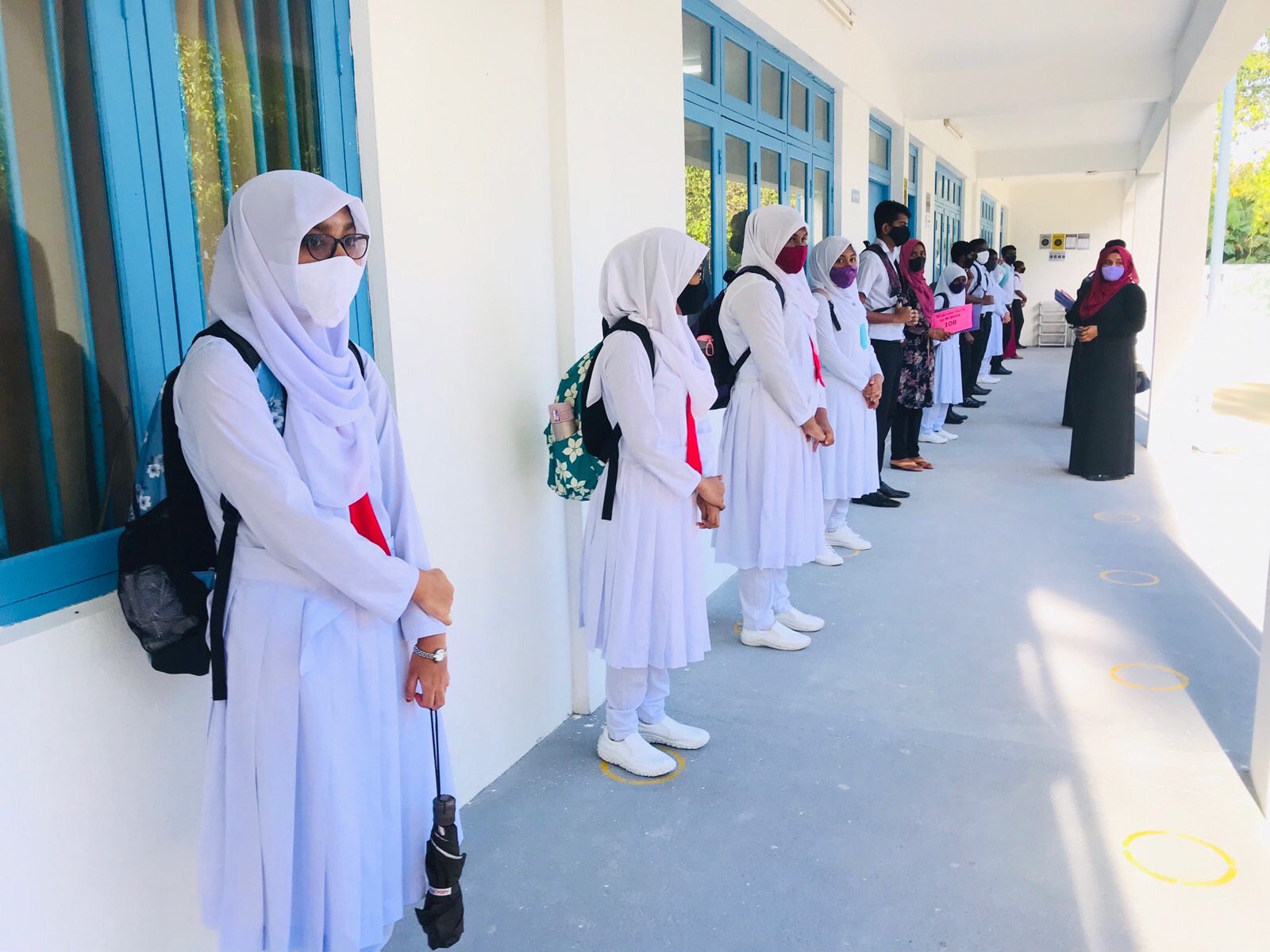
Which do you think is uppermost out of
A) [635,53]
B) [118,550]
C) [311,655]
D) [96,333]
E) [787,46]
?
[787,46]

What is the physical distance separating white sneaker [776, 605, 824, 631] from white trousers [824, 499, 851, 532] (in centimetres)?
108

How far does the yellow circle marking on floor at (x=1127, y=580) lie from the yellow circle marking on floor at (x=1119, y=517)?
0.95 m

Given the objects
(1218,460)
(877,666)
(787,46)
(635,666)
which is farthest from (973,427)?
(635,666)

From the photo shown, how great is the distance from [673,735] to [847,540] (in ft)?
7.83

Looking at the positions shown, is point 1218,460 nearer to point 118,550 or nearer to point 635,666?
point 635,666

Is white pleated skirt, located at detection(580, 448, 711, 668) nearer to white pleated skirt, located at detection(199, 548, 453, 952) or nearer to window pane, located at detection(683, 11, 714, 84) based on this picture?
white pleated skirt, located at detection(199, 548, 453, 952)

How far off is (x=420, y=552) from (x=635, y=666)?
1112 mm

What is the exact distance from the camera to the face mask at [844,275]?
4594mm

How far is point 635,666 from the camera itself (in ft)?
8.80

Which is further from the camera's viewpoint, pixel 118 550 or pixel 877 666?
pixel 877 666

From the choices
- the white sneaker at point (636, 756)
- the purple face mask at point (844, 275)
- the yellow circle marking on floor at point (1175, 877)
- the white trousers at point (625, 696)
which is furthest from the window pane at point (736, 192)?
the yellow circle marking on floor at point (1175, 877)

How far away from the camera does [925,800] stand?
2.58 metres

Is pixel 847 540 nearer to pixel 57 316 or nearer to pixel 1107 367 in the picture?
pixel 1107 367

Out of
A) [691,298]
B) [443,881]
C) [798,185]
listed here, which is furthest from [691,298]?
[798,185]
